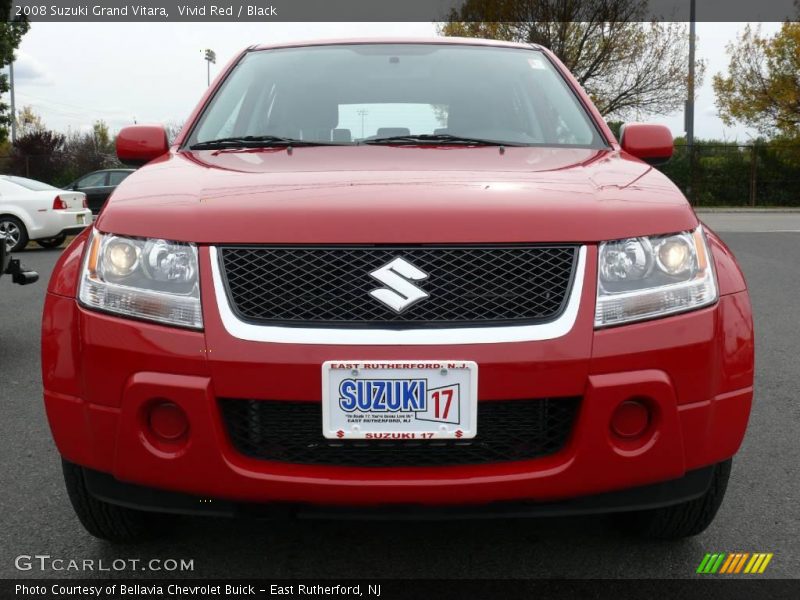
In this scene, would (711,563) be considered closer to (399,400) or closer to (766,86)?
(399,400)

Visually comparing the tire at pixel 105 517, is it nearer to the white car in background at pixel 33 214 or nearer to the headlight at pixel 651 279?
the headlight at pixel 651 279

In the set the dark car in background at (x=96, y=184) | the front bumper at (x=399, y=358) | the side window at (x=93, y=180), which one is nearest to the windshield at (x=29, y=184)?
the dark car in background at (x=96, y=184)

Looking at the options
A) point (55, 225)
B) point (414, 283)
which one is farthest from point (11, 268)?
point (55, 225)

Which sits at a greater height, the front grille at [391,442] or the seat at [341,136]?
the seat at [341,136]

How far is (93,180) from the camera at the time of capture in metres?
22.6

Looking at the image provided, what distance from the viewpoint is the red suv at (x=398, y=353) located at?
206 centimetres

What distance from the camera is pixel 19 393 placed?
4688 millimetres

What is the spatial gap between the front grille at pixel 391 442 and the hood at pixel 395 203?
15.9 inches

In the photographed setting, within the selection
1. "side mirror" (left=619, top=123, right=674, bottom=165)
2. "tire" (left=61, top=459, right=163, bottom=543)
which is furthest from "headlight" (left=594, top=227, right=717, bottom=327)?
"tire" (left=61, top=459, right=163, bottom=543)

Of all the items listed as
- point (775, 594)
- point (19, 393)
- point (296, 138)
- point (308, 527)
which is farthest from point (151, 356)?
point (19, 393)

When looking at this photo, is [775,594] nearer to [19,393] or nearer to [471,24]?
[19,393]

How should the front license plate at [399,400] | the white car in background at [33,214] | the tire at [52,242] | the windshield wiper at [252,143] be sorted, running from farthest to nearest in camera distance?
1. the tire at [52,242]
2. the white car in background at [33,214]
3. the windshield wiper at [252,143]
4. the front license plate at [399,400]

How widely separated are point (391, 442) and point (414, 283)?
1.25 ft

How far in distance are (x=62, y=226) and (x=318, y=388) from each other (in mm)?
12958
